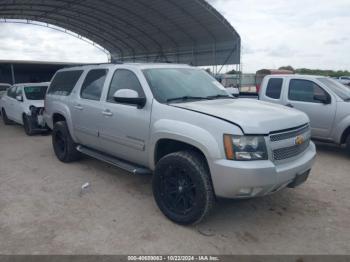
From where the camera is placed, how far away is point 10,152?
25.7ft

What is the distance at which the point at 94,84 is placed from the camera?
558cm

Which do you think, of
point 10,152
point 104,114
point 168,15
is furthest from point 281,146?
point 168,15

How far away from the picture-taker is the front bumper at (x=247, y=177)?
11.0ft

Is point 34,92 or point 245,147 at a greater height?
point 34,92

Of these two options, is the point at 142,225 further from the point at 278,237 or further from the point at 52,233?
the point at 278,237

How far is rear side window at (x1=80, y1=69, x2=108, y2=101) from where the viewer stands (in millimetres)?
5375

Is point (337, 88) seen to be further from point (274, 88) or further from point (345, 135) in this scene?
point (274, 88)

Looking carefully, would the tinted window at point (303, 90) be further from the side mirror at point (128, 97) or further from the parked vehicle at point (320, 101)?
the side mirror at point (128, 97)

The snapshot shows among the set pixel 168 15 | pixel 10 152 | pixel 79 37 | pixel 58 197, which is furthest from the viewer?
pixel 79 37

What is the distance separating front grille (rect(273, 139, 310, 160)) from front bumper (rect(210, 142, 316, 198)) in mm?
89

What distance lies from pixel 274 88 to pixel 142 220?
5.40 metres

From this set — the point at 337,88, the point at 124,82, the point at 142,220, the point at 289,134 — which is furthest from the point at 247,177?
the point at 337,88

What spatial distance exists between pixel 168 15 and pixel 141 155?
63.0 feet

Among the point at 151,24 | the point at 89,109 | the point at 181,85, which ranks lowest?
the point at 89,109
